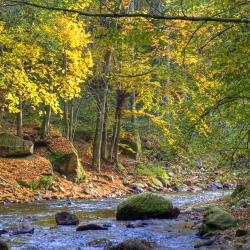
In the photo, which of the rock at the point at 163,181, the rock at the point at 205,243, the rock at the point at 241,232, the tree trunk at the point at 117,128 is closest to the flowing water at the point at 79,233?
the rock at the point at 205,243

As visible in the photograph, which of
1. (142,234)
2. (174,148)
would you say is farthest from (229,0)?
(142,234)

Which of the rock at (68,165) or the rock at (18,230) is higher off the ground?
the rock at (68,165)

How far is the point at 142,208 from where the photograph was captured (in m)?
13.4

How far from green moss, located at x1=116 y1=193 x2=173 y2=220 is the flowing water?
47cm

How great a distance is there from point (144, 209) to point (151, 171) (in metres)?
15.0

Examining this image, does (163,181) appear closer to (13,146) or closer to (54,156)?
(54,156)

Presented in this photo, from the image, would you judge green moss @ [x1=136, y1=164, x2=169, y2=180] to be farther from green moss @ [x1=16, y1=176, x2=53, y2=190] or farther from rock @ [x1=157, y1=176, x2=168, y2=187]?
green moss @ [x1=16, y1=176, x2=53, y2=190]

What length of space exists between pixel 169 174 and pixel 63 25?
544 inches

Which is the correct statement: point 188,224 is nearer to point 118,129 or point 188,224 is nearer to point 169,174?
point 118,129

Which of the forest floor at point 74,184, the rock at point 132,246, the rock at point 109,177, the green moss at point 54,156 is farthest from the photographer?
the rock at point 109,177

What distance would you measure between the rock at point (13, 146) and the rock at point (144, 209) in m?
8.73

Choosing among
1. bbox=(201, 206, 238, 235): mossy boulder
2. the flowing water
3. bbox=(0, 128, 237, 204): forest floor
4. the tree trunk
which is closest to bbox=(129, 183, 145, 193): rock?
bbox=(0, 128, 237, 204): forest floor

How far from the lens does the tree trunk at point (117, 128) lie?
25.5 meters

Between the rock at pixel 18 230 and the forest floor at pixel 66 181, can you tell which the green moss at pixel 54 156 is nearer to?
the forest floor at pixel 66 181
